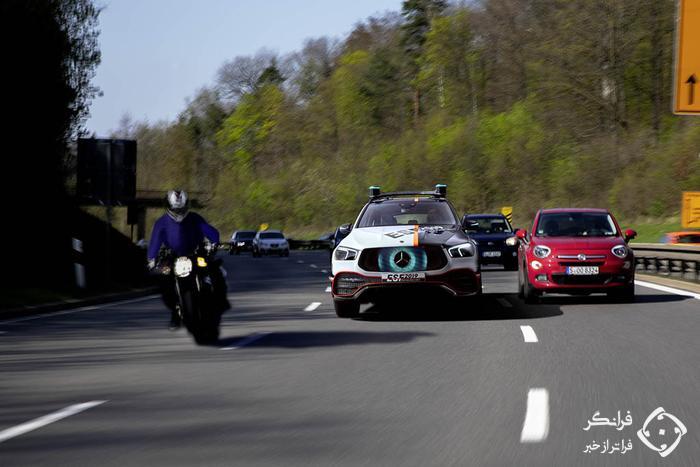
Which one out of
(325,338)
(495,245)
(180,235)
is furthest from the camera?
(495,245)

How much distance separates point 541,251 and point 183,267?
26.4 ft

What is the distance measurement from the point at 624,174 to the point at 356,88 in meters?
35.4

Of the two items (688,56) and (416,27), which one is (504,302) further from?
(416,27)

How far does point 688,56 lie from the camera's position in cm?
2083

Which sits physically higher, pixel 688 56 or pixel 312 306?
pixel 688 56

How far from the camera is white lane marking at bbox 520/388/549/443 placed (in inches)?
271

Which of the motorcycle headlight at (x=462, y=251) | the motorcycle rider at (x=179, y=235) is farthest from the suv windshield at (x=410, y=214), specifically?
the motorcycle rider at (x=179, y=235)

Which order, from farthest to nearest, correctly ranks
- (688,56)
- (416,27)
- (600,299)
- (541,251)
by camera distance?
(416,27) < (688,56) < (600,299) < (541,251)

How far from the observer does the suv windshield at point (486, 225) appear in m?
33.7

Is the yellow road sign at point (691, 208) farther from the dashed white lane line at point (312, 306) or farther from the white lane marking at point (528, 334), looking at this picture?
the white lane marking at point (528, 334)

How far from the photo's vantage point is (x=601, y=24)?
195 feet

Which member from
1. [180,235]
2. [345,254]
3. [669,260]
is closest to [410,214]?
[345,254]

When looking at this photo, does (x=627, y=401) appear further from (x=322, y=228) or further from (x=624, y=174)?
(x=322, y=228)

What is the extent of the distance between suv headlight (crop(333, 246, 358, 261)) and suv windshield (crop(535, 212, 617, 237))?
4.74 meters
